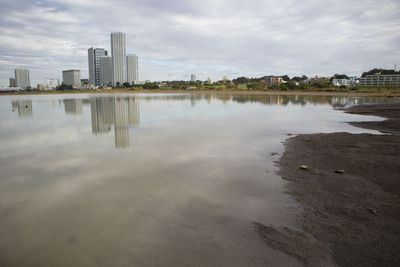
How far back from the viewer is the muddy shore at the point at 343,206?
15.7 feet

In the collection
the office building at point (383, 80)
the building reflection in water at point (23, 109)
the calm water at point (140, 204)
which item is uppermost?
Answer: the office building at point (383, 80)

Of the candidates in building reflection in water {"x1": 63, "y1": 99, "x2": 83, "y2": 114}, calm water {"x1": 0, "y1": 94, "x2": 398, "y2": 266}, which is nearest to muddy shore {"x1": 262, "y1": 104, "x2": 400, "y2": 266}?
calm water {"x1": 0, "y1": 94, "x2": 398, "y2": 266}

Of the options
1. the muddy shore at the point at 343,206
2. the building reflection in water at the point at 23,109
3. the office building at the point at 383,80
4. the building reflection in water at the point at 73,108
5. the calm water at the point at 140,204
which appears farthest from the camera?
the office building at the point at 383,80

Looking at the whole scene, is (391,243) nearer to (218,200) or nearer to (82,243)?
(218,200)

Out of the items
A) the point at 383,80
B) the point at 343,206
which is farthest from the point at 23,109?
the point at 383,80

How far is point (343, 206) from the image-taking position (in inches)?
260

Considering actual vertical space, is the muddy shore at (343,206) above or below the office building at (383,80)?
below

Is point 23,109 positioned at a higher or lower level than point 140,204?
higher

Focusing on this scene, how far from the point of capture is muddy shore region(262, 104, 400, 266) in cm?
477

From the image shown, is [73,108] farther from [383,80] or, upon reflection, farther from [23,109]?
[383,80]

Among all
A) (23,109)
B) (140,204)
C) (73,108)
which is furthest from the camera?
(73,108)

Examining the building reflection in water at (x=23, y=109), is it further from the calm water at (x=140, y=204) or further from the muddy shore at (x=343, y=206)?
the muddy shore at (x=343, y=206)

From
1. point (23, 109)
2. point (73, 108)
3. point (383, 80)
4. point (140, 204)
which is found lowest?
point (140, 204)

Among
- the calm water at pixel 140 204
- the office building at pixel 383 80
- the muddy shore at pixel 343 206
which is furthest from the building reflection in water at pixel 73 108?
the office building at pixel 383 80
